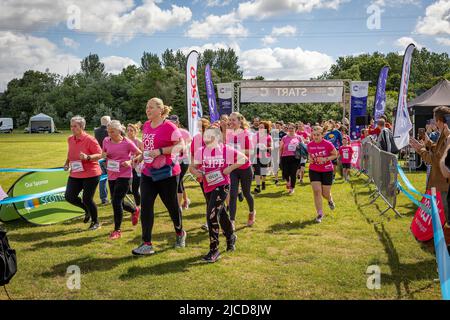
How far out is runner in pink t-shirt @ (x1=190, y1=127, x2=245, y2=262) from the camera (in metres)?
5.05

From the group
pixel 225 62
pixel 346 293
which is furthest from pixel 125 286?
pixel 225 62

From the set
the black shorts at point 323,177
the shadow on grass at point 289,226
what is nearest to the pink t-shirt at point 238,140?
the black shorts at point 323,177

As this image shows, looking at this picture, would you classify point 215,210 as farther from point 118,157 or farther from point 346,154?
point 346,154

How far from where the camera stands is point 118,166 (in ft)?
20.9

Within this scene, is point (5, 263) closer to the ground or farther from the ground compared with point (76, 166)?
closer to the ground

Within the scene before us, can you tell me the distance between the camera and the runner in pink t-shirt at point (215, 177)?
5055 millimetres

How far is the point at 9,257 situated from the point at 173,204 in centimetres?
230

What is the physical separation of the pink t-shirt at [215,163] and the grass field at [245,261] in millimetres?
1052

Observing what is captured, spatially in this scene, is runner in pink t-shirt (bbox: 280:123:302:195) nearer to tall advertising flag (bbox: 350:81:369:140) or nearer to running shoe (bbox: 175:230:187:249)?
running shoe (bbox: 175:230:187:249)

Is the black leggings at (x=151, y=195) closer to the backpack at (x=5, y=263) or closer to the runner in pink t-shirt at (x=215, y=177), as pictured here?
the runner in pink t-shirt at (x=215, y=177)

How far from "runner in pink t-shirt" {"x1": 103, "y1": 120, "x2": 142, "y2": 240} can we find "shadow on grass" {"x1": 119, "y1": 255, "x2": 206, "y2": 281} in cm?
160

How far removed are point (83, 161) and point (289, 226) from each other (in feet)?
12.3

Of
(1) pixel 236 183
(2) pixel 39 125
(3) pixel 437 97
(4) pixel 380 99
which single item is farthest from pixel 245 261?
(2) pixel 39 125

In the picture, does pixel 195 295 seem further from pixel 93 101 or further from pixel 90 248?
pixel 93 101
